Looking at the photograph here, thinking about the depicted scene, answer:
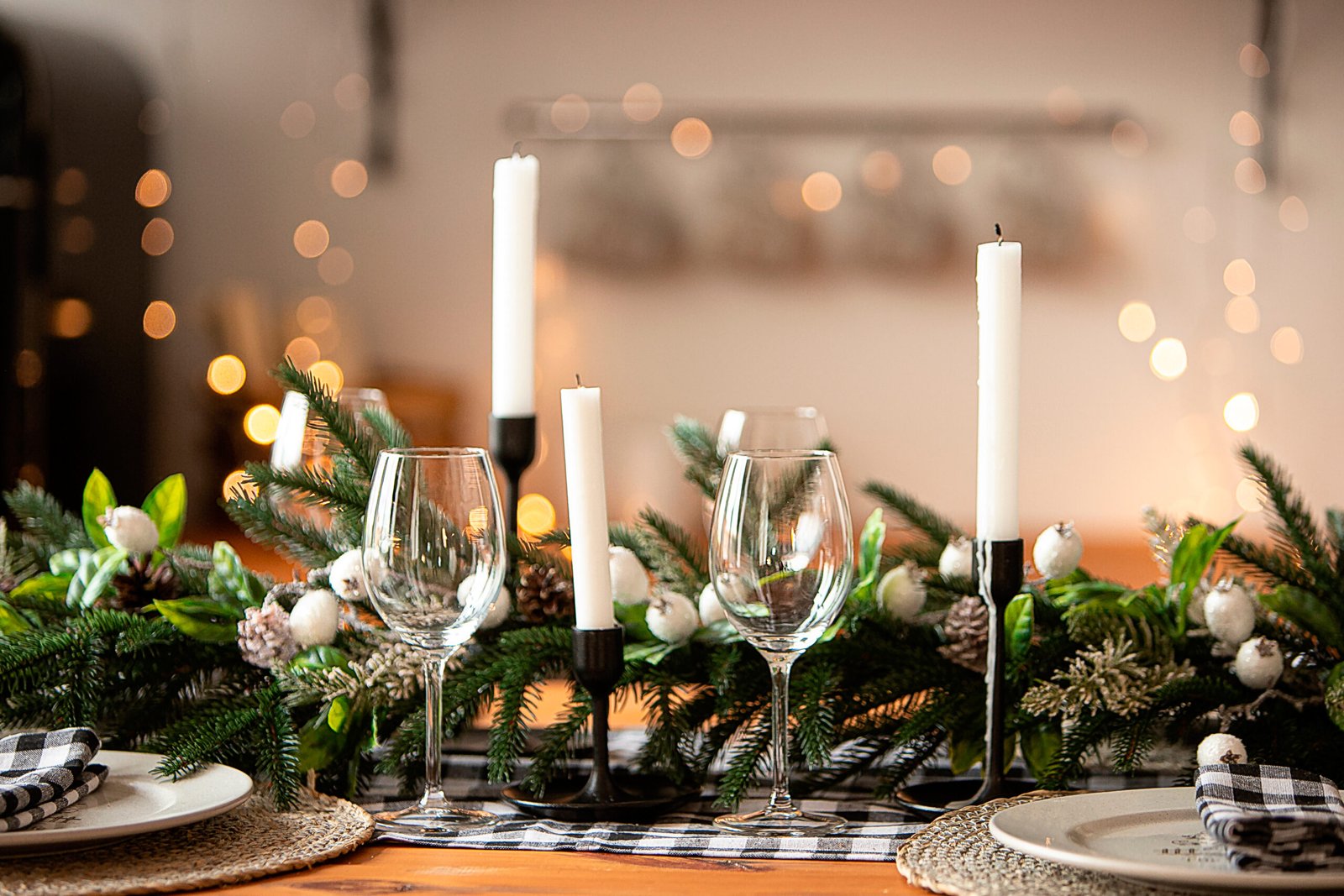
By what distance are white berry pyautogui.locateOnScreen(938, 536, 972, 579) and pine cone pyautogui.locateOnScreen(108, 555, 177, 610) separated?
47 cm

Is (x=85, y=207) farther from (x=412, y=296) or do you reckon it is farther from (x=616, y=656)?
(x=616, y=656)

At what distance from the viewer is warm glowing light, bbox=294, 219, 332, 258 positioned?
3.47 m

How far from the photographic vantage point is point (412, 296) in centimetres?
349

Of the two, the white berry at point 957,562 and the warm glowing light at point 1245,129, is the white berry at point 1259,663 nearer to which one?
the white berry at point 957,562

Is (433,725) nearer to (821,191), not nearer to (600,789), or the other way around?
(600,789)

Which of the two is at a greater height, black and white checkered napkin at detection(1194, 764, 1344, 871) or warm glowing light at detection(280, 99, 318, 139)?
warm glowing light at detection(280, 99, 318, 139)

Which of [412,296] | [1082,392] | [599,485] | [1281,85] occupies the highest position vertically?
[1281,85]

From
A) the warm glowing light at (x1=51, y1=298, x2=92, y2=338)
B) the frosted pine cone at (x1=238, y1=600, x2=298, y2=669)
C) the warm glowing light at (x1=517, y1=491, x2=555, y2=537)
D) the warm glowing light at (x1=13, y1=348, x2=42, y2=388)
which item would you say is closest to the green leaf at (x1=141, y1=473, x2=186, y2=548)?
the frosted pine cone at (x1=238, y1=600, x2=298, y2=669)

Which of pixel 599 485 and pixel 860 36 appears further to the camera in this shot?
pixel 860 36

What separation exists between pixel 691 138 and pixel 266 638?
2927 mm

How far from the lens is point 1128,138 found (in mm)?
3451

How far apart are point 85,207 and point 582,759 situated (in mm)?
2959

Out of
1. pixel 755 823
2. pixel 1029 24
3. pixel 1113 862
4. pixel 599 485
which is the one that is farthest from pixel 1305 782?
pixel 1029 24

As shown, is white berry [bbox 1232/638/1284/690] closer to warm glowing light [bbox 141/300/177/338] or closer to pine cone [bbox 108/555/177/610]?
pine cone [bbox 108/555/177/610]
